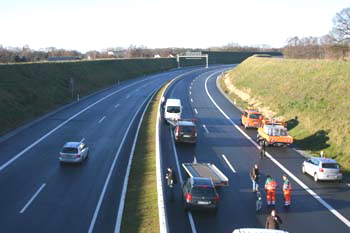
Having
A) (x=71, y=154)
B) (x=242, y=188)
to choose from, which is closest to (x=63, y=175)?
(x=71, y=154)

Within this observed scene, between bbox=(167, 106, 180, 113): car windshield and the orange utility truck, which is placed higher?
bbox=(167, 106, 180, 113): car windshield

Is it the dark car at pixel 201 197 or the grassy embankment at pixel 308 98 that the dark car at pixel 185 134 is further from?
the dark car at pixel 201 197

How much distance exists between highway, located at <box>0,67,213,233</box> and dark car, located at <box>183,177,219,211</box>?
135 inches

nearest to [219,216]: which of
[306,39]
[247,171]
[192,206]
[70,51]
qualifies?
[192,206]

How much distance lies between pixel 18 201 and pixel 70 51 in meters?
176

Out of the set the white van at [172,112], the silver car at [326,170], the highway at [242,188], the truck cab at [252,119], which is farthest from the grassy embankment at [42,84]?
the silver car at [326,170]

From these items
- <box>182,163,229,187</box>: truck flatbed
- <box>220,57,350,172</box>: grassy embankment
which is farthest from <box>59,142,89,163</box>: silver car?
<box>220,57,350,172</box>: grassy embankment

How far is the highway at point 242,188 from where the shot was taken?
18578 millimetres

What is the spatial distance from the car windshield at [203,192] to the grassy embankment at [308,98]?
42.8 ft

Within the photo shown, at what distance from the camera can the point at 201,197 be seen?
19.2m

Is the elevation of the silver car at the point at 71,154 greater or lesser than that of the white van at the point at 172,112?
lesser

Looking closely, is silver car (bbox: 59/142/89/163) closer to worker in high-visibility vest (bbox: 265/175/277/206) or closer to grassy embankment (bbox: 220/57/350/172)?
worker in high-visibility vest (bbox: 265/175/277/206)

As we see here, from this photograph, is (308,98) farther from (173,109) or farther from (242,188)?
(242,188)

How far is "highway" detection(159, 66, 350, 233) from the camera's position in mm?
18578
